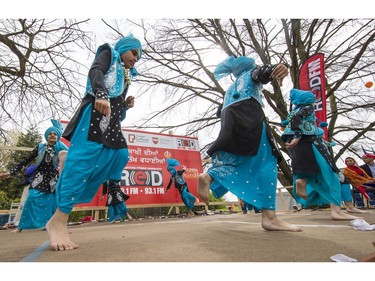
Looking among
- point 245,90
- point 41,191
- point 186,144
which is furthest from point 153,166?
point 245,90

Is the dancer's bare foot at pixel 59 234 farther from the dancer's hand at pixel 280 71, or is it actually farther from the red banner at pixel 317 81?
the red banner at pixel 317 81

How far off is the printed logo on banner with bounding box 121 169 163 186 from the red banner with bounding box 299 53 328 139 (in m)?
4.68

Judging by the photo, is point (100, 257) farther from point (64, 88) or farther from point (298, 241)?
point (64, 88)

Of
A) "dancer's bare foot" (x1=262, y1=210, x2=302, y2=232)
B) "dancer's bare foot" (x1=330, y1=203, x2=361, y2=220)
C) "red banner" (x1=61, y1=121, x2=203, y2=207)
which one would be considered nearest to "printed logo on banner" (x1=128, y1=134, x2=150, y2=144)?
"red banner" (x1=61, y1=121, x2=203, y2=207)

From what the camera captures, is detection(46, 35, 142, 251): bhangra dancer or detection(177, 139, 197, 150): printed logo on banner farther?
detection(177, 139, 197, 150): printed logo on banner

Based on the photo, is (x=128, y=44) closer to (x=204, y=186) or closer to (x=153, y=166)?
(x=204, y=186)

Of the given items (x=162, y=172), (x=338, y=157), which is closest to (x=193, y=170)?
(x=162, y=172)

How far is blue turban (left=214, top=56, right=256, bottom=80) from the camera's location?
252 centimetres

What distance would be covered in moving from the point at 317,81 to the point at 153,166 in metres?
5.01

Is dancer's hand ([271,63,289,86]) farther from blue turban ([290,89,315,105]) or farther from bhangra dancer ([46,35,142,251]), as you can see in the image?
blue turban ([290,89,315,105])

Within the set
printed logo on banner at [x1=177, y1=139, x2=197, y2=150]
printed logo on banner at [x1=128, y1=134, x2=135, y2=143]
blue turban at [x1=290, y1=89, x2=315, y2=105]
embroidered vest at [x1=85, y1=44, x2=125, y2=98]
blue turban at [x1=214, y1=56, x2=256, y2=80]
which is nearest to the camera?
embroidered vest at [x1=85, y1=44, x2=125, y2=98]

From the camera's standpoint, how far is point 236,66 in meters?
2.56

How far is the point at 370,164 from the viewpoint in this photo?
598cm

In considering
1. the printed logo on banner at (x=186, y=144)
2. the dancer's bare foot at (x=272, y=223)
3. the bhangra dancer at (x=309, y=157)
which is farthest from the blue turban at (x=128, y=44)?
the printed logo on banner at (x=186, y=144)
